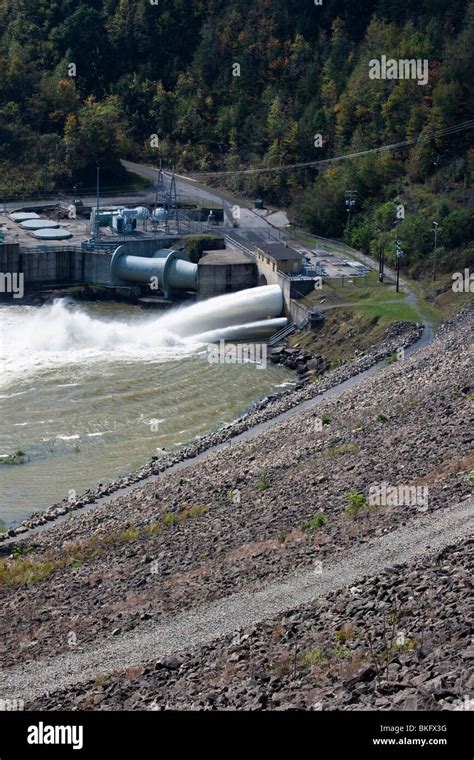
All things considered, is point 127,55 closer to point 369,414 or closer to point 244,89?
point 244,89

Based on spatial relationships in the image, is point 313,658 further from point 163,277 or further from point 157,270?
point 157,270

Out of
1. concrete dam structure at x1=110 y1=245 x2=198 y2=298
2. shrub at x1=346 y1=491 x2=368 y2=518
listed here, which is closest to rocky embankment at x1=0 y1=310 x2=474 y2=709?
shrub at x1=346 y1=491 x2=368 y2=518

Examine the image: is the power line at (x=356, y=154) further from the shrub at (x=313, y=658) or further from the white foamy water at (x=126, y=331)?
the shrub at (x=313, y=658)

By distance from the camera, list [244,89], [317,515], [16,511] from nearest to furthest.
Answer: [317,515], [16,511], [244,89]

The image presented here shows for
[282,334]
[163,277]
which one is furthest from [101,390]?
[163,277]

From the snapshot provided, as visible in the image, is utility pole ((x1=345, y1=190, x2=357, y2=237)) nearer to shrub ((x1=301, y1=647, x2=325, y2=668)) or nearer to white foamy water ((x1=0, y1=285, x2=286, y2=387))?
white foamy water ((x1=0, y1=285, x2=286, y2=387))

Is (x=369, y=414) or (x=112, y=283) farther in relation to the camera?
(x=112, y=283)

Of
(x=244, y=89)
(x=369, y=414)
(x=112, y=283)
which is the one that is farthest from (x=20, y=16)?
(x=369, y=414)
